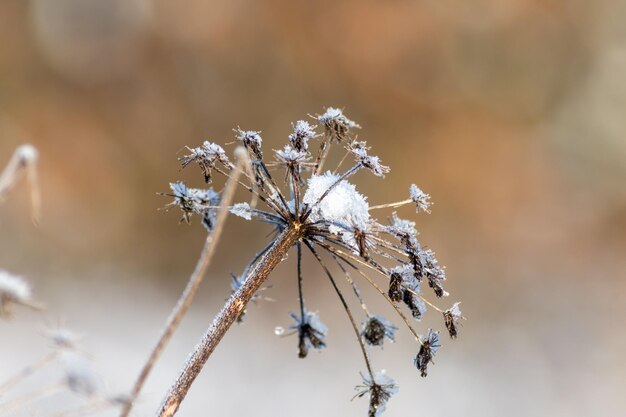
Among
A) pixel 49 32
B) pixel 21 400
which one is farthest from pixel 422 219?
pixel 21 400

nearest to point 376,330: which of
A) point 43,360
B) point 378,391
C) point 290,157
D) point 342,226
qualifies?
point 378,391

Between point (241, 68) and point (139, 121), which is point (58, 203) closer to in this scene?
point (139, 121)

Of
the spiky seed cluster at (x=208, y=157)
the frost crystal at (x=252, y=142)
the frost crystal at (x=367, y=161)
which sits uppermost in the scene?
the frost crystal at (x=252, y=142)

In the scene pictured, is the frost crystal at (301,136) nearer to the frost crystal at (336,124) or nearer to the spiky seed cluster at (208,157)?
the frost crystal at (336,124)

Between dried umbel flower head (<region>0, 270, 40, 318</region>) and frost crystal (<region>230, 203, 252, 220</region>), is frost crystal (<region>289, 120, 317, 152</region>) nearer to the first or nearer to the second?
frost crystal (<region>230, 203, 252, 220</region>)

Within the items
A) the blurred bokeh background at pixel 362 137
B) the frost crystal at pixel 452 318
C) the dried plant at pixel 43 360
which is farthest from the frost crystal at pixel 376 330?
the blurred bokeh background at pixel 362 137

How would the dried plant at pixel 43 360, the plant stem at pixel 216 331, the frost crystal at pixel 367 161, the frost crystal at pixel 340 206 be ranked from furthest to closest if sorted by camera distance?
the frost crystal at pixel 367 161 < the frost crystal at pixel 340 206 < the plant stem at pixel 216 331 < the dried plant at pixel 43 360

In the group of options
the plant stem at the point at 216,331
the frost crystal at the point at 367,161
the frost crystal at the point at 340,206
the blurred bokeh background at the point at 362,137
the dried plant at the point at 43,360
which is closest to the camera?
the dried plant at the point at 43,360

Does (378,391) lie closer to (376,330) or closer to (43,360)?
(376,330)

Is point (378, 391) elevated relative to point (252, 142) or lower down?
lower down
